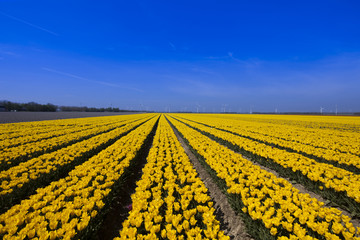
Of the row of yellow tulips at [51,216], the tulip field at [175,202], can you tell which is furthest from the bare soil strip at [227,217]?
the row of yellow tulips at [51,216]

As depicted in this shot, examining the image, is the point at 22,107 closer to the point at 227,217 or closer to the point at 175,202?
the point at 175,202

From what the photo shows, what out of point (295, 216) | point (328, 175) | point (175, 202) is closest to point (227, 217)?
point (295, 216)

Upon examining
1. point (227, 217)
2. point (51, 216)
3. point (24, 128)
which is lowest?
point (227, 217)

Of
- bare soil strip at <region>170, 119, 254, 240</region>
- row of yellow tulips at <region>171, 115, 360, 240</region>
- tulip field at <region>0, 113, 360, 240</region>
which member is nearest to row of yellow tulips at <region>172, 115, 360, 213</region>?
tulip field at <region>0, 113, 360, 240</region>

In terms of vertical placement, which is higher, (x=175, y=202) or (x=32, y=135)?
(x=175, y=202)

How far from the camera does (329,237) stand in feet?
8.40

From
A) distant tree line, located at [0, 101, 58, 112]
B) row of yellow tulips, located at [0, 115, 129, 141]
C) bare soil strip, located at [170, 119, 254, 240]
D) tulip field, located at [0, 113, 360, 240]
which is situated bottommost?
bare soil strip, located at [170, 119, 254, 240]

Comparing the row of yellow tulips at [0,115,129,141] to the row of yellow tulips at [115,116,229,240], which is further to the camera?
the row of yellow tulips at [0,115,129,141]

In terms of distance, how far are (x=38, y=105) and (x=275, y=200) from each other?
451 feet

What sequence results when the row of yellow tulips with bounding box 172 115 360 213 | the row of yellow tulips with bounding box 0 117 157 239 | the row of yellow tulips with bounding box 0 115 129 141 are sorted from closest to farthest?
the row of yellow tulips with bounding box 0 117 157 239 → the row of yellow tulips with bounding box 172 115 360 213 → the row of yellow tulips with bounding box 0 115 129 141

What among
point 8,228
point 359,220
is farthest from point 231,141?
point 8,228

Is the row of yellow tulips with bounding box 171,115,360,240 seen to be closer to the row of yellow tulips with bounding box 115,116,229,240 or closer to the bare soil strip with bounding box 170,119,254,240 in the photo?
the bare soil strip with bounding box 170,119,254,240

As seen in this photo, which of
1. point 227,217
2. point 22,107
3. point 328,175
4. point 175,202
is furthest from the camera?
point 22,107

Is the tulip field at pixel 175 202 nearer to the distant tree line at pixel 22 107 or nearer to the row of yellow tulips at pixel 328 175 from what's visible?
the row of yellow tulips at pixel 328 175
